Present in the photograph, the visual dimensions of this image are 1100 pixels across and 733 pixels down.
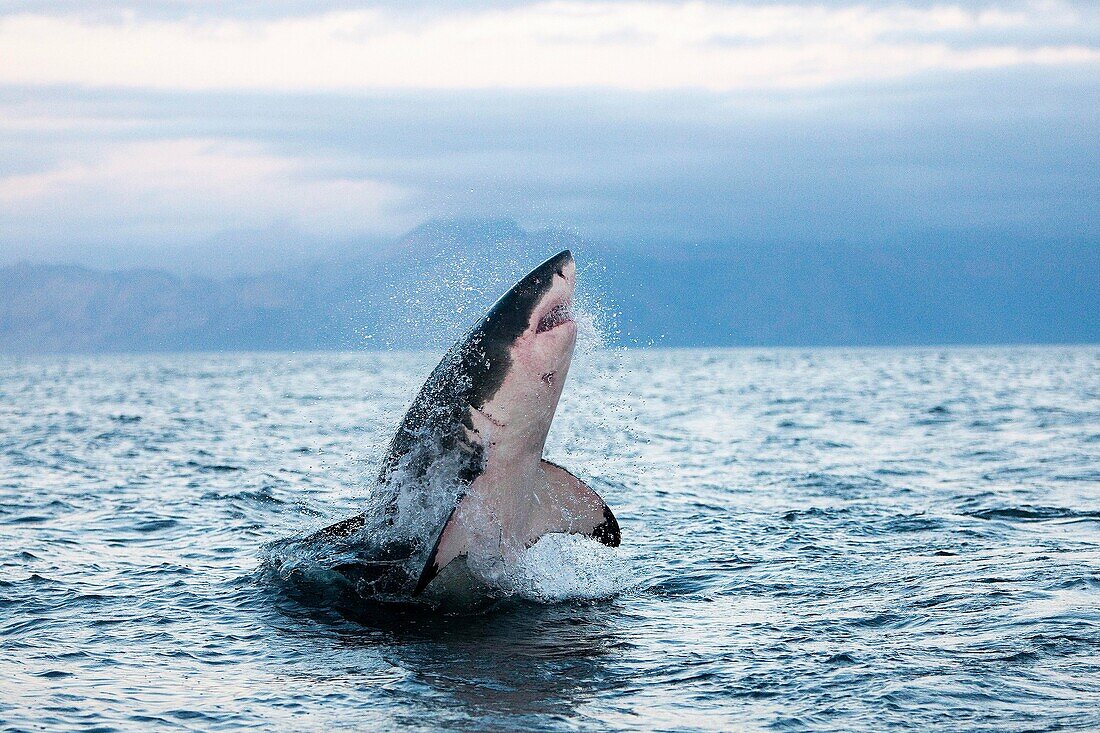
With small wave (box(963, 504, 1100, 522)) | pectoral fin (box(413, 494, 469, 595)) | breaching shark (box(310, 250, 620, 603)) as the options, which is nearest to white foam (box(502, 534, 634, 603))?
breaching shark (box(310, 250, 620, 603))

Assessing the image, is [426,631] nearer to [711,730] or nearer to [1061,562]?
[711,730]

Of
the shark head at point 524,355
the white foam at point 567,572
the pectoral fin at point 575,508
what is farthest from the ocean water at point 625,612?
the shark head at point 524,355

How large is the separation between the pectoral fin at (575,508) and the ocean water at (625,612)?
0.59 m

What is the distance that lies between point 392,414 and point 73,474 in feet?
42.6

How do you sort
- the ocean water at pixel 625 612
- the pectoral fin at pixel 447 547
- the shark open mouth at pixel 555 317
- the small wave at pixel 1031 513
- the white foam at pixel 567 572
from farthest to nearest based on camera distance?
1. the small wave at pixel 1031 513
2. the white foam at pixel 567 572
3. the shark open mouth at pixel 555 317
4. the pectoral fin at pixel 447 547
5. the ocean water at pixel 625 612

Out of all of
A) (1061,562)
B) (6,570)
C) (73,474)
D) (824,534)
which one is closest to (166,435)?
(73,474)

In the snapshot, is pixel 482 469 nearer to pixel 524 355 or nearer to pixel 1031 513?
pixel 524 355

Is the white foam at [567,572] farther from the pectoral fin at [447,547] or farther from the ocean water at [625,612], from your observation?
the pectoral fin at [447,547]

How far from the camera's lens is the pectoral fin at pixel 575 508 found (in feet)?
42.9

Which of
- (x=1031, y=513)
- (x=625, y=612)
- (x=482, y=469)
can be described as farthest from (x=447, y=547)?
(x=1031, y=513)

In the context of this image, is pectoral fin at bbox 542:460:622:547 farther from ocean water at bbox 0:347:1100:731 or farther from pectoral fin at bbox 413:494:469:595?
pectoral fin at bbox 413:494:469:595

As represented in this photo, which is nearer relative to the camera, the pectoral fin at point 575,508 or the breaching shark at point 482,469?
the breaching shark at point 482,469

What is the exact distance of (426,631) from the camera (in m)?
11.1

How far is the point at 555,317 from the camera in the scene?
11.5 metres
